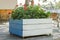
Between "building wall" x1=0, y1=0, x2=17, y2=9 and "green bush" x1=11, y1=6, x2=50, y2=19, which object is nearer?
"green bush" x1=11, y1=6, x2=50, y2=19

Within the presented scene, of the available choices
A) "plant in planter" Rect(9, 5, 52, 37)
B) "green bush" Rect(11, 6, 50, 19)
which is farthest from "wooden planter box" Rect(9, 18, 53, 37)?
"green bush" Rect(11, 6, 50, 19)

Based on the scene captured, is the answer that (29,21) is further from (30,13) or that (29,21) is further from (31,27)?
(30,13)

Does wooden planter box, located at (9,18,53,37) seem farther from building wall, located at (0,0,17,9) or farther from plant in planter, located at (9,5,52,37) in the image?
building wall, located at (0,0,17,9)

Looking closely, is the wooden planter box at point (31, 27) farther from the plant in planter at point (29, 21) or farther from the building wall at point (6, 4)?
the building wall at point (6, 4)

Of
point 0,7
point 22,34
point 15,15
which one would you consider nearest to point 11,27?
point 15,15

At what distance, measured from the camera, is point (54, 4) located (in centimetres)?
1730

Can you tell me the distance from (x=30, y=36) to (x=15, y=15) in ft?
3.32

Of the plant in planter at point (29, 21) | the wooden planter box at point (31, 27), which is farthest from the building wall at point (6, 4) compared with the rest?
the wooden planter box at point (31, 27)

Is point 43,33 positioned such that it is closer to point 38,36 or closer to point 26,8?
point 38,36

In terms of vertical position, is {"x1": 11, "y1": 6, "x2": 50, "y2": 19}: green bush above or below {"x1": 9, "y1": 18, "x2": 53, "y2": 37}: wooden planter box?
above

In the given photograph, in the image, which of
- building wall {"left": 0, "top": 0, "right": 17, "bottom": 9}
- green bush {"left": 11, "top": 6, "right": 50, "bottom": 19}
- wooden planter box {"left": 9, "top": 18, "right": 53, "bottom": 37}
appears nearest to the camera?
wooden planter box {"left": 9, "top": 18, "right": 53, "bottom": 37}

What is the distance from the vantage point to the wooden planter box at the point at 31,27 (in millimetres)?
5447

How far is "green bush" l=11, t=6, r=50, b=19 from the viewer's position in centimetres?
572

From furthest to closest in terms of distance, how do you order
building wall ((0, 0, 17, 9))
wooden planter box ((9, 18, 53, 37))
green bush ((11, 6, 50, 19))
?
1. building wall ((0, 0, 17, 9))
2. green bush ((11, 6, 50, 19))
3. wooden planter box ((9, 18, 53, 37))
